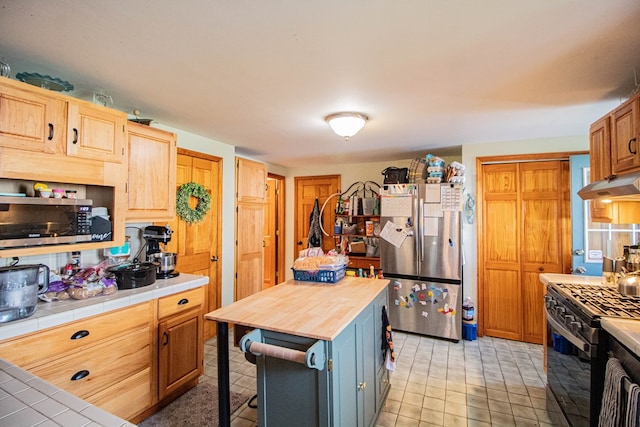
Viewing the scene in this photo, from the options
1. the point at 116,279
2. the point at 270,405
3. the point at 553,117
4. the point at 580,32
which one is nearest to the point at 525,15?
the point at 580,32

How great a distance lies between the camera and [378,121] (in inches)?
110

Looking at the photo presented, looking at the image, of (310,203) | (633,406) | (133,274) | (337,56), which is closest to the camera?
(633,406)

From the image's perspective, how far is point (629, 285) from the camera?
6.15 ft

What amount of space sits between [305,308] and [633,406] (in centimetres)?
142

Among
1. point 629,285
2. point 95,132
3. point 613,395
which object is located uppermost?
point 95,132

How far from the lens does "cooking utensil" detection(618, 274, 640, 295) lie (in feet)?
6.08

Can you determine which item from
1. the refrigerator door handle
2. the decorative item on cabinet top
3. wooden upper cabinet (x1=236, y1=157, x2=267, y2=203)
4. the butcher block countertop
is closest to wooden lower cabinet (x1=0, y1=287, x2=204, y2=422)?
the butcher block countertop

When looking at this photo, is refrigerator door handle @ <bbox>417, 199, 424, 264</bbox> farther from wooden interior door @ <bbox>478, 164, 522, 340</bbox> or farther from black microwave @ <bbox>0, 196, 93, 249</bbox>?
black microwave @ <bbox>0, 196, 93, 249</bbox>

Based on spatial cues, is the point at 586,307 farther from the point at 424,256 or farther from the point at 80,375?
the point at 80,375

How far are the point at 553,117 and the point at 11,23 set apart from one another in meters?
3.65

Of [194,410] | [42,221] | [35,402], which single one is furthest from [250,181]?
[35,402]

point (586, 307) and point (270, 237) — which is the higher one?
point (270, 237)

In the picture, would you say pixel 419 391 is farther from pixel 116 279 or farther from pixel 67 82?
pixel 67 82

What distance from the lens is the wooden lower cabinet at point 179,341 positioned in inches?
85.7
